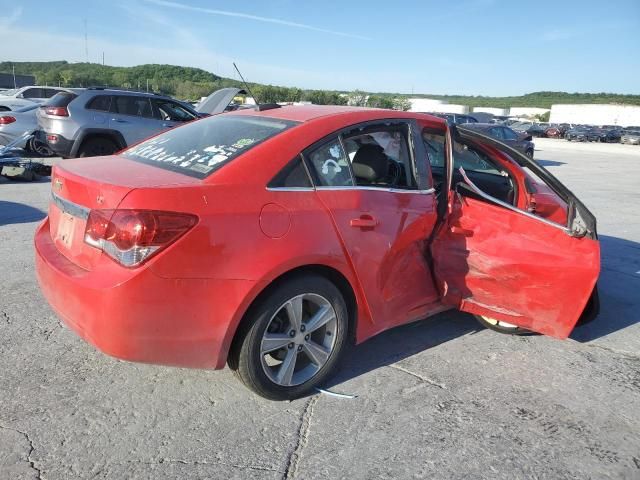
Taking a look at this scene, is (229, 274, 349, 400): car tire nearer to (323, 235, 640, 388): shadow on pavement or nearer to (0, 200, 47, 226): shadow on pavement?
(323, 235, 640, 388): shadow on pavement

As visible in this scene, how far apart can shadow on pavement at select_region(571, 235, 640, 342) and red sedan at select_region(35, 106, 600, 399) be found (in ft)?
2.19

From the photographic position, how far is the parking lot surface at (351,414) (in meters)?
2.56

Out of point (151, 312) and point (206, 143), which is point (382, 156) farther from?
point (151, 312)

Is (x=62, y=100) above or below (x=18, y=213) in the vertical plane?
above

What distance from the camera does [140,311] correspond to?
2.52 m

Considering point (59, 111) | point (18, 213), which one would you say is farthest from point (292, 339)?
point (59, 111)

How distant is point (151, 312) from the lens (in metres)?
2.54

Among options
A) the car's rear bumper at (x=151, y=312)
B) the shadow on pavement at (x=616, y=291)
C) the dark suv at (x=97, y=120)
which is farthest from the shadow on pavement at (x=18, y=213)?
the shadow on pavement at (x=616, y=291)

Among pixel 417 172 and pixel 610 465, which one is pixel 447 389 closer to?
pixel 610 465

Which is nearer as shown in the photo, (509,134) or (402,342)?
(402,342)

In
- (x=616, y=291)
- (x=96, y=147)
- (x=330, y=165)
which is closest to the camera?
(x=330, y=165)

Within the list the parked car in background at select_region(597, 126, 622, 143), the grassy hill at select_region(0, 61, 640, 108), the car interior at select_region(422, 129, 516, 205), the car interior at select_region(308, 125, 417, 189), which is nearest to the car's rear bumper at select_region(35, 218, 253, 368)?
the car interior at select_region(308, 125, 417, 189)

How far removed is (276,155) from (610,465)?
2297 mm

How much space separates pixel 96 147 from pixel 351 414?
952 cm
